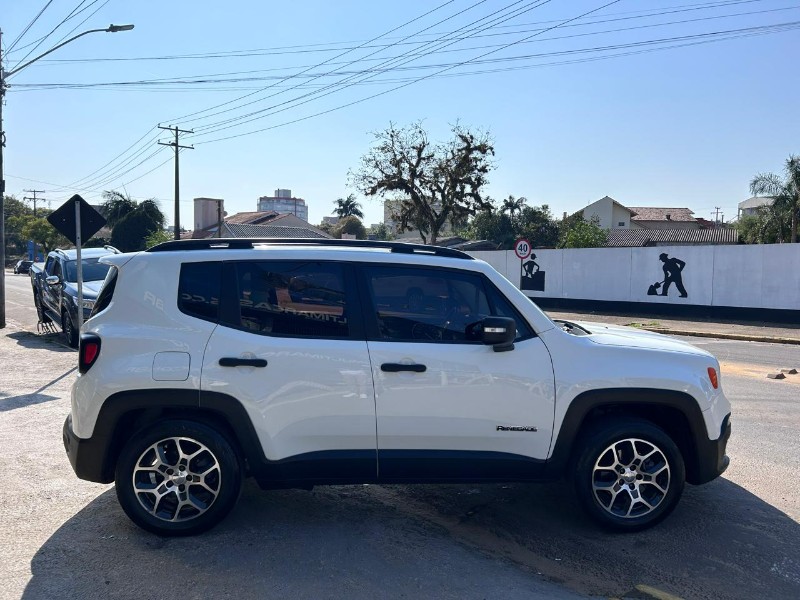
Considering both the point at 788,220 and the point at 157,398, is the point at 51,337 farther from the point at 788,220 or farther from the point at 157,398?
the point at 788,220

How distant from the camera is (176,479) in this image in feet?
14.6

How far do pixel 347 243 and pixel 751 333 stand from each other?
53.5 feet

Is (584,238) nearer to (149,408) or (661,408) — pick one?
(661,408)

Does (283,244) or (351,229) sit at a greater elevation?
(351,229)

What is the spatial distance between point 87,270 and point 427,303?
12.1 meters

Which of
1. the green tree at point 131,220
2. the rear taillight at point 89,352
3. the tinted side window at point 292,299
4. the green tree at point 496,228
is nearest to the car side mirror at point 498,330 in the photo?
the tinted side window at point 292,299

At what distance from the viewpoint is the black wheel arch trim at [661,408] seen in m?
4.54

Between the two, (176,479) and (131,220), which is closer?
(176,479)

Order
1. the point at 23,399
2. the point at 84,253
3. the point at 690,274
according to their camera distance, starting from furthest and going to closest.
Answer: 1. the point at 690,274
2. the point at 84,253
3. the point at 23,399

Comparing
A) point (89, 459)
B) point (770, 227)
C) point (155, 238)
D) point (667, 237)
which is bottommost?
point (89, 459)

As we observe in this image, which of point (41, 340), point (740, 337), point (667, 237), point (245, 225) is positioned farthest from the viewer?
point (667, 237)

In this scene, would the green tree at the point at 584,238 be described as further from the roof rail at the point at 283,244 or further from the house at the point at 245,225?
the roof rail at the point at 283,244

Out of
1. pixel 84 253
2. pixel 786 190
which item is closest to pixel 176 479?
pixel 84 253

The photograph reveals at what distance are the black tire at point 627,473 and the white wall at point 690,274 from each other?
17888 millimetres
